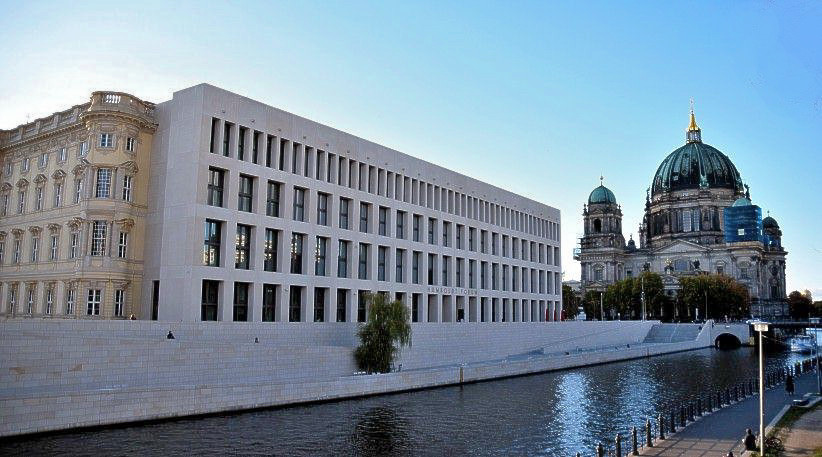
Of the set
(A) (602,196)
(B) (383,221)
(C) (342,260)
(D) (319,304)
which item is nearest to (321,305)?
(D) (319,304)

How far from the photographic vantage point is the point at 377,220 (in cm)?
6262

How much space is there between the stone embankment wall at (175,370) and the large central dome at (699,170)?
151 metres

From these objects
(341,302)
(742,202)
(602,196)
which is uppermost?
(602,196)

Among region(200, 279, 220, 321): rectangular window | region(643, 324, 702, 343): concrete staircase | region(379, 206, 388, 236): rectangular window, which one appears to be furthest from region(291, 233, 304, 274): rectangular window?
region(643, 324, 702, 343): concrete staircase

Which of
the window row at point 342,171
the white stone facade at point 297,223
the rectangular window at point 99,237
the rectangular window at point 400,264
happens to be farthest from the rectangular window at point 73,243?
the rectangular window at point 400,264

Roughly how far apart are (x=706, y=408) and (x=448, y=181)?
4166 cm

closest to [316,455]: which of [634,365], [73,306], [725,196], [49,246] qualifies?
[73,306]

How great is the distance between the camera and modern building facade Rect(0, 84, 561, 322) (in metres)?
46.2

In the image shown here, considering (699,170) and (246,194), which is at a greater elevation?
(699,170)

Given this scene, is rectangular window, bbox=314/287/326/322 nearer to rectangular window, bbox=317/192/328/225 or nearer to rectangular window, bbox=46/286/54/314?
rectangular window, bbox=317/192/328/225

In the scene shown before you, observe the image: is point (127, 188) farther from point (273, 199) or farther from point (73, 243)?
point (273, 199)

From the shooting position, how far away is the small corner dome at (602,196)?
193m

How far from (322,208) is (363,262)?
23.2ft

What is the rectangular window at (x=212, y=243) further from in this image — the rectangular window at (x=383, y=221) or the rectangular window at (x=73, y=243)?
the rectangular window at (x=383, y=221)
